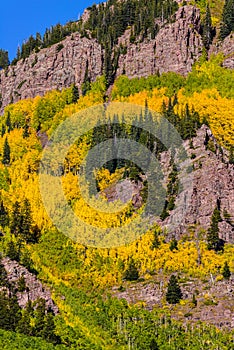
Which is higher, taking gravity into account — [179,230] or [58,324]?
[179,230]

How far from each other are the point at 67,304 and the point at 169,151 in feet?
208

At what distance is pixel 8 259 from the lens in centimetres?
16175

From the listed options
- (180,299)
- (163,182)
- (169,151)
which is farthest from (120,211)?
(180,299)

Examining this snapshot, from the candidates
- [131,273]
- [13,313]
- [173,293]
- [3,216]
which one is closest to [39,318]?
[13,313]

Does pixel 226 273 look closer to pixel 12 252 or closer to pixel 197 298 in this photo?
pixel 197 298

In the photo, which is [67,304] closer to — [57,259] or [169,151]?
[57,259]

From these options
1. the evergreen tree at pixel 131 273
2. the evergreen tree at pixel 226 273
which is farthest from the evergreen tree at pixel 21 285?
the evergreen tree at pixel 226 273

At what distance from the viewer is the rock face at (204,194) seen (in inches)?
6496

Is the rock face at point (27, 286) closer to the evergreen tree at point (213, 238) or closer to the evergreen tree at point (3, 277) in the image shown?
the evergreen tree at point (3, 277)

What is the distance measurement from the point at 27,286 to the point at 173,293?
1299 inches

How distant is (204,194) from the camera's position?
172 m

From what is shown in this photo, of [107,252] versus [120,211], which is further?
[120,211]

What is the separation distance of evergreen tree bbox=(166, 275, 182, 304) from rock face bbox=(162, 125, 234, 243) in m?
21.8

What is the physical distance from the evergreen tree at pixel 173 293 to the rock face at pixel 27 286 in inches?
932
